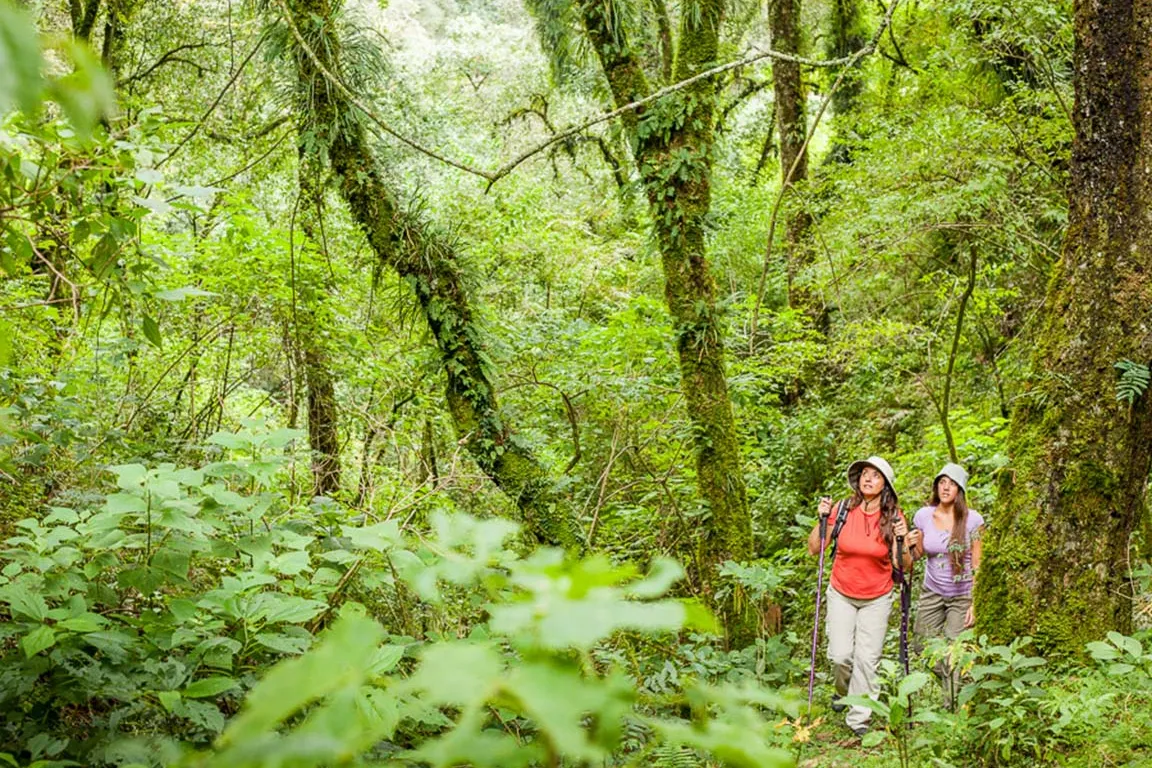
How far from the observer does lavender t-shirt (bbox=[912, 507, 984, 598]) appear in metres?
6.16

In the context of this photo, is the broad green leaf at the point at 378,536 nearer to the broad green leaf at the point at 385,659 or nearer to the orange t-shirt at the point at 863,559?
the broad green leaf at the point at 385,659

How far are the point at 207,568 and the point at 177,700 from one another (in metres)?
1.78

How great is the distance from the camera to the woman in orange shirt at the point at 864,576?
233 inches

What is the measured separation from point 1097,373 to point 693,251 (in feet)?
10.4

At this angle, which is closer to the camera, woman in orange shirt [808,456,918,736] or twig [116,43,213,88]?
woman in orange shirt [808,456,918,736]

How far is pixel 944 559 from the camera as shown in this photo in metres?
6.22

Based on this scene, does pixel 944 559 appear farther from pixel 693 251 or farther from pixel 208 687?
pixel 208 687

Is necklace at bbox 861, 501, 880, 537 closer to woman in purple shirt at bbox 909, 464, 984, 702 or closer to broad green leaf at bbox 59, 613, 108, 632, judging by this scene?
woman in purple shirt at bbox 909, 464, 984, 702

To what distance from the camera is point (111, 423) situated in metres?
5.83

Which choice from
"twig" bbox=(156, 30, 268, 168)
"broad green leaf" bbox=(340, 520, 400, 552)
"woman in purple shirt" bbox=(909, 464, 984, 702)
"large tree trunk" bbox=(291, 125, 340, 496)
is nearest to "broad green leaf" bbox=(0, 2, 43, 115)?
"broad green leaf" bbox=(340, 520, 400, 552)

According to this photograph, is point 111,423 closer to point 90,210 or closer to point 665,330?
point 90,210

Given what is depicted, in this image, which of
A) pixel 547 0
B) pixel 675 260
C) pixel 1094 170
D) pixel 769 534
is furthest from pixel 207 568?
pixel 547 0

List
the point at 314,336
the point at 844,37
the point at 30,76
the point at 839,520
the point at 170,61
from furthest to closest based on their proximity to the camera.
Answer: the point at 844,37
the point at 170,61
the point at 314,336
the point at 839,520
the point at 30,76

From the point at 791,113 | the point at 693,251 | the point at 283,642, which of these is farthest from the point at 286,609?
the point at 791,113
